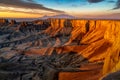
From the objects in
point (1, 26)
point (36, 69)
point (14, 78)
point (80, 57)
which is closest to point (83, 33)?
point (80, 57)

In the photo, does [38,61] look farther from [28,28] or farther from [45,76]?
[28,28]

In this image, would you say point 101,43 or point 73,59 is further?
point 101,43

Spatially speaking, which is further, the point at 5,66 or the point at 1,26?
the point at 1,26

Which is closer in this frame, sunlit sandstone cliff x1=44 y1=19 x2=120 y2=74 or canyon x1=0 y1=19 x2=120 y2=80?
sunlit sandstone cliff x1=44 y1=19 x2=120 y2=74

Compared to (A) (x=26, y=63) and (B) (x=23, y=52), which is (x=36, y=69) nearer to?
(A) (x=26, y=63)

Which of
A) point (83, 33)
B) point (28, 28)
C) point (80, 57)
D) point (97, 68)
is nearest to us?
point (97, 68)

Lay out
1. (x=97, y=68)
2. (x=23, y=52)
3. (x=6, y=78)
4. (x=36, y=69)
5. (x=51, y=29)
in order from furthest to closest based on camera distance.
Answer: (x=51, y=29) → (x=23, y=52) → (x=36, y=69) → (x=6, y=78) → (x=97, y=68)

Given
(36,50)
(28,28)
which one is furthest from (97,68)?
(28,28)

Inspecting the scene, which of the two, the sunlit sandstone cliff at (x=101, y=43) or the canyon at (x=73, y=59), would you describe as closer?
the sunlit sandstone cliff at (x=101, y=43)

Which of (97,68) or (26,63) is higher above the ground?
(97,68)

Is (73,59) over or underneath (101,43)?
underneath
